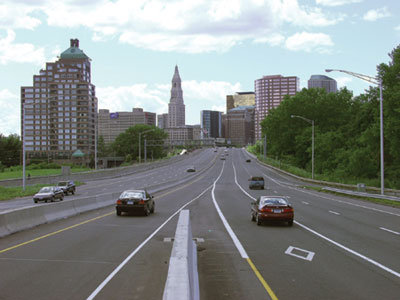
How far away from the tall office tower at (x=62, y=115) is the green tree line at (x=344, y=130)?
77261 mm

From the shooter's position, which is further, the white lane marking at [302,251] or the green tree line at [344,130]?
the green tree line at [344,130]

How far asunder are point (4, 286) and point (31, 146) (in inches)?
6887

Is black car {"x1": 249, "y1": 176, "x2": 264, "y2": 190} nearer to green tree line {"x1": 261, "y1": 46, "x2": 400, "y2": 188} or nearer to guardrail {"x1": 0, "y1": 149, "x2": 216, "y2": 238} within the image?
green tree line {"x1": 261, "y1": 46, "x2": 400, "y2": 188}

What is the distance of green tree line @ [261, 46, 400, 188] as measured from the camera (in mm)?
56281

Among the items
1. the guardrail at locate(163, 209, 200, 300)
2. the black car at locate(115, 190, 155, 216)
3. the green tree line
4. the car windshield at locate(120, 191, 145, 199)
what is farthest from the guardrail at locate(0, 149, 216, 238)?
the green tree line

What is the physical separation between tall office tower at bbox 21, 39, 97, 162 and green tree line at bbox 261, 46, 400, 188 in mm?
77261

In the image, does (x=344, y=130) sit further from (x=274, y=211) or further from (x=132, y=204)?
(x=274, y=211)

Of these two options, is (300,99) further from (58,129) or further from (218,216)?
(58,129)

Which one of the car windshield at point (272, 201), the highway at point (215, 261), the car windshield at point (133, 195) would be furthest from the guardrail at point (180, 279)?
the car windshield at point (133, 195)

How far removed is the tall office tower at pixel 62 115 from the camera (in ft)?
552

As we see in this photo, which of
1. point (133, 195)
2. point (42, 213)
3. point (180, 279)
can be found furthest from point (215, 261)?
point (133, 195)

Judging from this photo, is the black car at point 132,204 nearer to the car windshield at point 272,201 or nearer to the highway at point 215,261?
the highway at point 215,261

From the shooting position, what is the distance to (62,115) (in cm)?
16938

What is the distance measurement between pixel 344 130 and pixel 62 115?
10896cm
